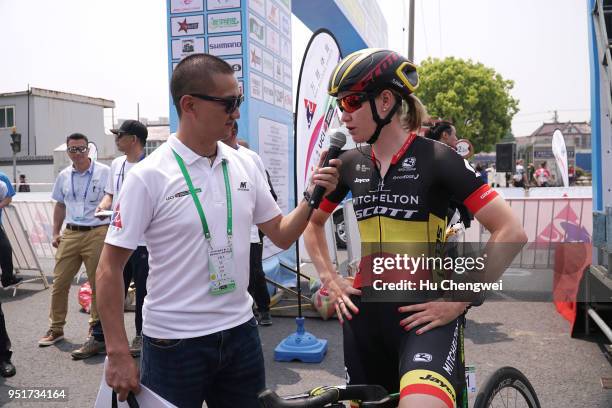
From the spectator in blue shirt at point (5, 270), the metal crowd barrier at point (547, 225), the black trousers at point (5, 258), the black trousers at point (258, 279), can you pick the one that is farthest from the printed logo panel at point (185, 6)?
the metal crowd barrier at point (547, 225)

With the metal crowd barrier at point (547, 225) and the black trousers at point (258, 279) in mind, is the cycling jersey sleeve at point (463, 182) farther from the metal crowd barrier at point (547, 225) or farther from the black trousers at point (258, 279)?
the metal crowd barrier at point (547, 225)

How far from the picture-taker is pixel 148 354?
6.77 feet

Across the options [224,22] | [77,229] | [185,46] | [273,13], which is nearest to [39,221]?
[77,229]

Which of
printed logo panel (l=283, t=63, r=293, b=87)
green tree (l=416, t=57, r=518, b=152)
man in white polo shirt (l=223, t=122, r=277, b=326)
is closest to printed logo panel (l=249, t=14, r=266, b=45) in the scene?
printed logo panel (l=283, t=63, r=293, b=87)

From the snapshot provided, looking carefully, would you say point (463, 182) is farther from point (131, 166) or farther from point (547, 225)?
point (547, 225)

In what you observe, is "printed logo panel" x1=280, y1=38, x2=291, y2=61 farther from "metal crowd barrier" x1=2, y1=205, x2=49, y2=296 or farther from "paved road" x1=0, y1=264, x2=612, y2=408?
"metal crowd barrier" x1=2, y1=205, x2=49, y2=296

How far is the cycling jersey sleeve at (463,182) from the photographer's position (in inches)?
79.7

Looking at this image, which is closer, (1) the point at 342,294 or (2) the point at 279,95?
(1) the point at 342,294

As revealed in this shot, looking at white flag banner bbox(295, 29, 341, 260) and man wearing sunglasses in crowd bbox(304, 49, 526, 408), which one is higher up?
white flag banner bbox(295, 29, 341, 260)

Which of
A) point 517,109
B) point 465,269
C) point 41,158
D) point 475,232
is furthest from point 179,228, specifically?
point 517,109

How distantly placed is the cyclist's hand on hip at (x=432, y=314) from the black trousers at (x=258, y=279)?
4.03m

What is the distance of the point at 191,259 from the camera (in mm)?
2029

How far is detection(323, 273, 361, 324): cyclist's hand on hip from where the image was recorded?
2.24 m

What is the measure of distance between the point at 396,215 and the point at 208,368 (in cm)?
93
